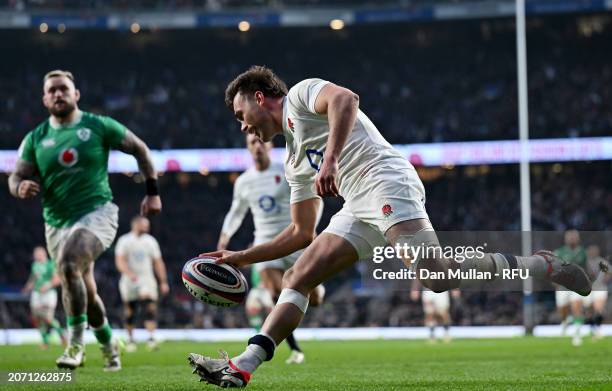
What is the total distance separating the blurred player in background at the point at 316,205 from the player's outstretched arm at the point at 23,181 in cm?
236

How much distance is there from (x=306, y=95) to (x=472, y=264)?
1.34m

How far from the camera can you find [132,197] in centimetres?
3684

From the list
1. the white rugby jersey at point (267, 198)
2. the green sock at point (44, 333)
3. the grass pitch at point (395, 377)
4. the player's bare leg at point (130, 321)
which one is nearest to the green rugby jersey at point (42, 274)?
the green sock at point (44, 333)

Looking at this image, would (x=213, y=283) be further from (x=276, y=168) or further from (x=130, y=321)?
(x=130, y=321)

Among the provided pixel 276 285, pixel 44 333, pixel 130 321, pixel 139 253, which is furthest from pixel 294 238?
pixel 44 333

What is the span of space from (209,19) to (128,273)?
19.1 meters

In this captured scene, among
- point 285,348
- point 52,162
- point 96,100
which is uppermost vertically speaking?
point 96,100

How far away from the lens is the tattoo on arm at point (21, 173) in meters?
7.81

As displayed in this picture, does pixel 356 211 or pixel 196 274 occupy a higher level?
pixel 356 211

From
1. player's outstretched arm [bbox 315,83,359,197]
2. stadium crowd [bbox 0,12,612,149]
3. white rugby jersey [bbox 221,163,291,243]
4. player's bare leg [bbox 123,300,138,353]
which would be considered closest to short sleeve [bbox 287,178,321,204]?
player's outstretched arm [bbox 315,83,359,197]

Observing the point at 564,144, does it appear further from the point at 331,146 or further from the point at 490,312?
the point at 331,146

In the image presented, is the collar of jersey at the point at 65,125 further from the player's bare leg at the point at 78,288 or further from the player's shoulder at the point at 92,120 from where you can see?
the player's bare leg at the point at 78,288

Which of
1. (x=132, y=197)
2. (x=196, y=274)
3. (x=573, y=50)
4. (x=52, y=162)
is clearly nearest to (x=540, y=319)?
(x=573, y=50)

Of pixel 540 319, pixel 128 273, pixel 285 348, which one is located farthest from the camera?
pixel 540 319
